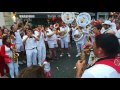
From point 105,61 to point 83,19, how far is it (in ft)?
6.23

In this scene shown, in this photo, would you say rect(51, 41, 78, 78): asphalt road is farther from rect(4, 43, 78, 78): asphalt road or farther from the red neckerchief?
the red neckerchief

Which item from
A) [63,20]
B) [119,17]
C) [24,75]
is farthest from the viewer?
[63,20]

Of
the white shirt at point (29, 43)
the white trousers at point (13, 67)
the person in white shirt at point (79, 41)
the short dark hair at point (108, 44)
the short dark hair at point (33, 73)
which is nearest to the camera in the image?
the short dark hair at point (33, 73)

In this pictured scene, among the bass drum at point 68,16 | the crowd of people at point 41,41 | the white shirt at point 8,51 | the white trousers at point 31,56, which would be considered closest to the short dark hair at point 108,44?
the crowd of people at point 41,41

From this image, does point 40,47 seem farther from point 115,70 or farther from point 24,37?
point 115,70

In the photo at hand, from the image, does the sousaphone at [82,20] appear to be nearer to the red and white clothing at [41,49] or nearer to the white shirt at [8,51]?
the red and white clothing at [41,49]

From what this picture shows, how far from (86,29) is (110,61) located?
2.14 metres

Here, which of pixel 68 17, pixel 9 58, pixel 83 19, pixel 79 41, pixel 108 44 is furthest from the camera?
pixel 9 58

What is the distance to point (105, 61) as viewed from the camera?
1.29m

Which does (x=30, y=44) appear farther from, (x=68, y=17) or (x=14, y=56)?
(x=68, y=17)

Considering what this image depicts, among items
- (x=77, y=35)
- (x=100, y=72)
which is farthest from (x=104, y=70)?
(x=77, y=35)

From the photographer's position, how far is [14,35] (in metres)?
3.57

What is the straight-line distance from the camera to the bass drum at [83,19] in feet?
10.2

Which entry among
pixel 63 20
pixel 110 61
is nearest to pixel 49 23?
pixel 63 20
